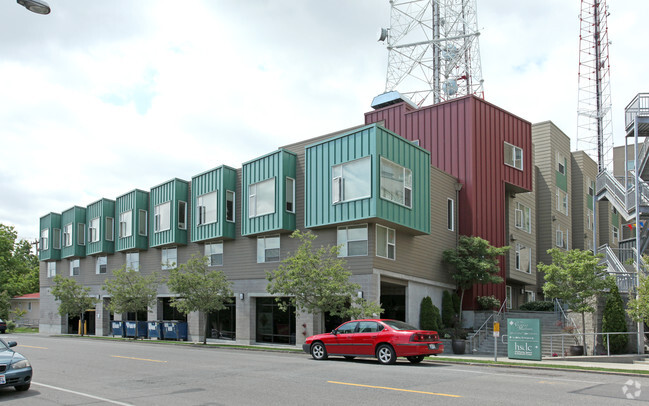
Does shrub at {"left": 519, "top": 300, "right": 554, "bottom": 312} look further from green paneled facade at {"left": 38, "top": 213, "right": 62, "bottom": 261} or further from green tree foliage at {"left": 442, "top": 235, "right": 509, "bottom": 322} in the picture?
green paneled facade at {"left": 38, "top": 213, "right": 62, "bottom": 261}

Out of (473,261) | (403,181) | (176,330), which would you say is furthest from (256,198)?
(473,261)

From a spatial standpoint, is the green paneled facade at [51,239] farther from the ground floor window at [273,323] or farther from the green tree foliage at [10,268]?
the ground floor window at [273,323]

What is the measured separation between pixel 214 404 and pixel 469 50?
42.1 meters

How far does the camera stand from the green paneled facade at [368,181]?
25.8 meters

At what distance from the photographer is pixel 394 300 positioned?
29.1 metres

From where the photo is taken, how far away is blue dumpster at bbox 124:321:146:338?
125 ft

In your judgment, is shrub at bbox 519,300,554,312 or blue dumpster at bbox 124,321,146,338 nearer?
shrub at bbox 519,300,554,312

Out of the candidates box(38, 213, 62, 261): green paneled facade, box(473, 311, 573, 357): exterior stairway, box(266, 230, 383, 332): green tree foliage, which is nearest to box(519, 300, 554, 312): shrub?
box(473, 311, 573, 357): exterior stairway

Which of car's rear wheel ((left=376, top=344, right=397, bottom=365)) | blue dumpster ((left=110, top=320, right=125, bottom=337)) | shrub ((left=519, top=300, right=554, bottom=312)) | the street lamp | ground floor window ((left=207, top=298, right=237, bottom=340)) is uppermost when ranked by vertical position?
the street lamp

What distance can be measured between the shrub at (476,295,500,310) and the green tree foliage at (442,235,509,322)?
84 centimetres

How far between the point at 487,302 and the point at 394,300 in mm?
5184

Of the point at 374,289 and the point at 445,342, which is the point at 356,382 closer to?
the point at 374,289

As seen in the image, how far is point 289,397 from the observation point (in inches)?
467

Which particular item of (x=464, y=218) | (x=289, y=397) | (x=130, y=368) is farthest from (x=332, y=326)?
(x=289, y=397)
